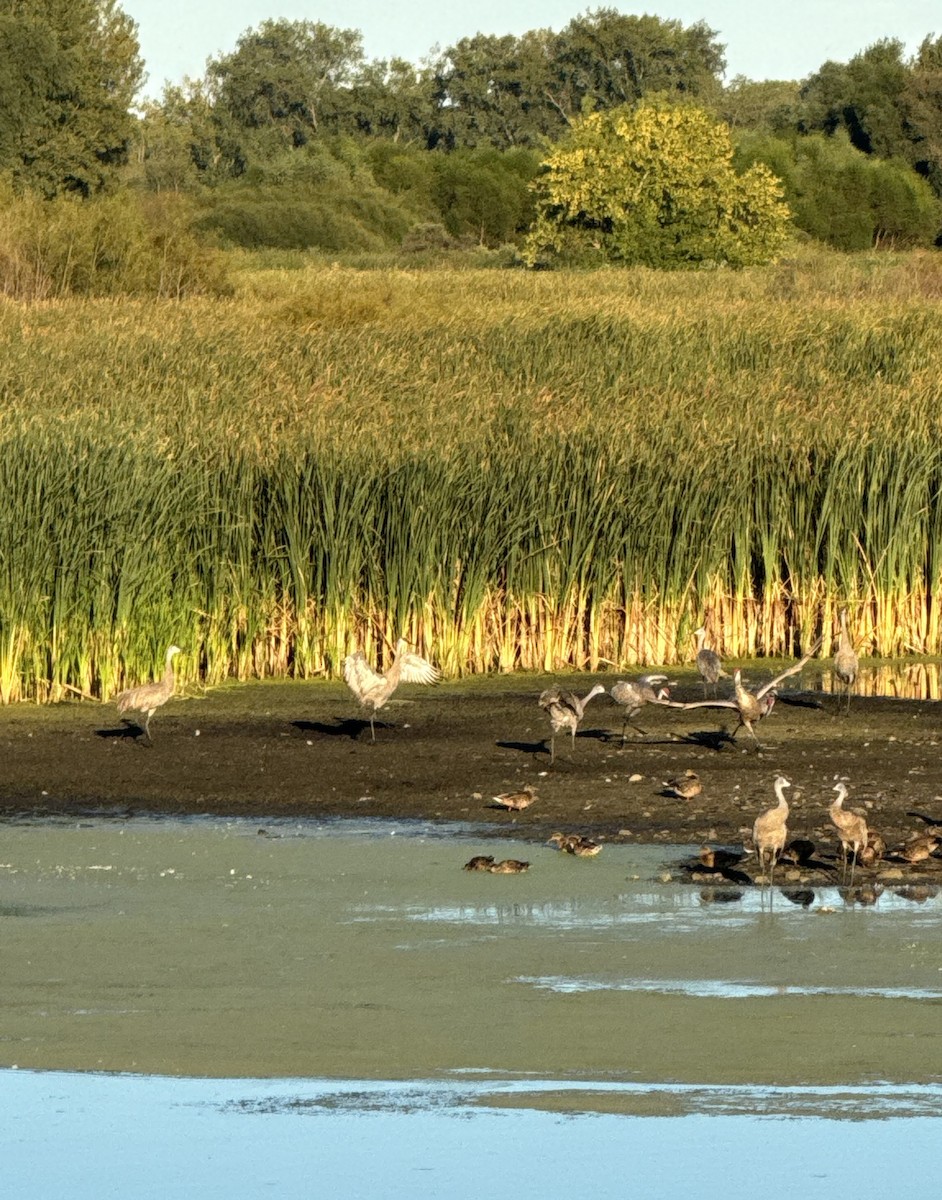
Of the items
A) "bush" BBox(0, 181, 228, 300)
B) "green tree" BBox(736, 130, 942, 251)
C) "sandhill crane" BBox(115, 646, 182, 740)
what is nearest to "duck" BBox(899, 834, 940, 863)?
"sandhill crane" BBox(115, 646, 182, 740)

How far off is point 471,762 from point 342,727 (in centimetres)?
152

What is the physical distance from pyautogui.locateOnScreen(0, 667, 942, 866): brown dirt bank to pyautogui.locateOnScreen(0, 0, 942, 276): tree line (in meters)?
32.5

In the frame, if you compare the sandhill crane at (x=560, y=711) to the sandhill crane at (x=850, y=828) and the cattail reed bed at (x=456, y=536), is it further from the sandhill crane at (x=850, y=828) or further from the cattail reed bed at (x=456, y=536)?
the cattail reed bed at (x=456, y=536)

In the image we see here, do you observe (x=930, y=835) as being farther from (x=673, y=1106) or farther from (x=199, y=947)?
(x=673, y=1106)

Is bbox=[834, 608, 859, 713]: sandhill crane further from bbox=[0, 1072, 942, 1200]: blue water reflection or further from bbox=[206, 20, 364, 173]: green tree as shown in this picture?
bbox=[206, 20, 364, 173]: green tree

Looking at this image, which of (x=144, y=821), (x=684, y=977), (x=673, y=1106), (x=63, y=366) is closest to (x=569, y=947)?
(x=684, y=977)

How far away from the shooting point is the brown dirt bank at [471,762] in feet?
35.8

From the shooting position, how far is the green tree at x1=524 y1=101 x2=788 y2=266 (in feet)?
174

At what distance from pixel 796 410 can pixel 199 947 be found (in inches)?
563

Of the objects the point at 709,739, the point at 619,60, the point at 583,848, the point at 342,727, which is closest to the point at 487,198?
the point at 619,60

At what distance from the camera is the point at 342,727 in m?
13.7

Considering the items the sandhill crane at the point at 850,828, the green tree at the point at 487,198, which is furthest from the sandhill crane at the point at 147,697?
the green tree at the point at 487,198

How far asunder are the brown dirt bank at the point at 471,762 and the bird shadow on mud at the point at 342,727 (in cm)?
2

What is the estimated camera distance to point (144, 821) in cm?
1090
